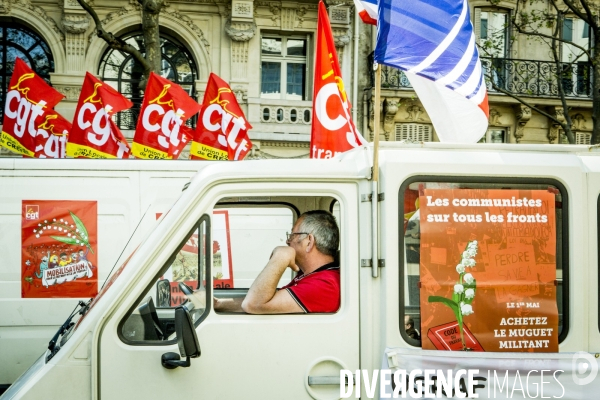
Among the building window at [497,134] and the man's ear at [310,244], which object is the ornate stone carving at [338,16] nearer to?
the building window at [497,134]

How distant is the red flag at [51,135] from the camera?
502 inches

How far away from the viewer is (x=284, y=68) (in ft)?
65.8

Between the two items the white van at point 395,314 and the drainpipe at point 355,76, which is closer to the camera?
the white van at point 395,314

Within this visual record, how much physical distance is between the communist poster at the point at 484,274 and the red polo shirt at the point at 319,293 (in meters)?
0.42

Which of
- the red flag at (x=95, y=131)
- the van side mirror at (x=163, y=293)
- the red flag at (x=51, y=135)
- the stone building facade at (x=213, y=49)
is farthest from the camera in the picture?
Result: the stone building facade at (x=213, y=49)

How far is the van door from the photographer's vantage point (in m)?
3.38

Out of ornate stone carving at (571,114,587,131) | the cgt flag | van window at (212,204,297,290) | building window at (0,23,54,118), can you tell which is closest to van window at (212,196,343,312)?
van window at (212,204,297,290)

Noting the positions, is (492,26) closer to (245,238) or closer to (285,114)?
(285,114)

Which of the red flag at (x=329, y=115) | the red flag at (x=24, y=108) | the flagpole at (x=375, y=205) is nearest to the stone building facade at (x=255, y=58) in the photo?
the red flag at (x=24, y=108)

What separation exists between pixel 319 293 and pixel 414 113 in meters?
17.7

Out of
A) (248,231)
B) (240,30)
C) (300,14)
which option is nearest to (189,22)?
(240,30)

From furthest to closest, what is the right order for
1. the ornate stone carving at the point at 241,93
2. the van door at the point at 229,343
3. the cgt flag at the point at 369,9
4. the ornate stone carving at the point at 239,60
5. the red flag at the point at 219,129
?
the ornate stone carving at the point at 239,60 → the ornate stone carving at the point at 241,93 → the red flag at the point at 219,129 → the cgt flag at the point at 369,9 → the van door at the point at 229,343

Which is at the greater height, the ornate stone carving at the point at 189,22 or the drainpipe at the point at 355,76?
the ornate stone carving at the point at 189,22

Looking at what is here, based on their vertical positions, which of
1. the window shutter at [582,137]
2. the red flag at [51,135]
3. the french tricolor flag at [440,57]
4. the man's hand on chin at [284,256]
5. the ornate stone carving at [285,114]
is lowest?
the man's hand on chin at [284,256]
